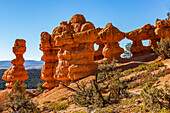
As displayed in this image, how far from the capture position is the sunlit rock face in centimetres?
2798

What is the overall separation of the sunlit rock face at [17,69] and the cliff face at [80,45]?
4.07m

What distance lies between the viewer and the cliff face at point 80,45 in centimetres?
2105

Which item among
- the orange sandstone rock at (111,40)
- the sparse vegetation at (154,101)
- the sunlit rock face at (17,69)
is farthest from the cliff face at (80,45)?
the sparse vegetation at (154,101)

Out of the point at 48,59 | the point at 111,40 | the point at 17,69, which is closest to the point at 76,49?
the point at 111,40

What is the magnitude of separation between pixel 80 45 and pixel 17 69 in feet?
46.3

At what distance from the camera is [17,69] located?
28766 mm

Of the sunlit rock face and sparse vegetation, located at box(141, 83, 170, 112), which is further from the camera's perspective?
the sunlit rock face

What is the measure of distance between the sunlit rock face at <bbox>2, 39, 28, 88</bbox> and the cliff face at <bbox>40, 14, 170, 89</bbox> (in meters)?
4.07

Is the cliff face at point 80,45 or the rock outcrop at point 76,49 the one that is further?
the cliff face at point 80,45

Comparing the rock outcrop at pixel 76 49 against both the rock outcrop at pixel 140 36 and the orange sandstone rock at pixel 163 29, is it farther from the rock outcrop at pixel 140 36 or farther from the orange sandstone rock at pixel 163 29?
the orange sandstone rock at pixel 163 29

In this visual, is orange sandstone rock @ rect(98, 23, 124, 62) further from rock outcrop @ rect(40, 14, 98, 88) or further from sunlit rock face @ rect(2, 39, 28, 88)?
sunlit rock face @ rect(2, 39, 28, 88)

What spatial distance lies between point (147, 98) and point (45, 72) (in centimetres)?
2252

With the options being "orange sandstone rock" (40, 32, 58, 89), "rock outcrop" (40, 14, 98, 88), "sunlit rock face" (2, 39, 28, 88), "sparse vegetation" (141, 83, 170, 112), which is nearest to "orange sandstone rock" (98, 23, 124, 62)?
"rock outcrop" (40, 14, 98, 88)

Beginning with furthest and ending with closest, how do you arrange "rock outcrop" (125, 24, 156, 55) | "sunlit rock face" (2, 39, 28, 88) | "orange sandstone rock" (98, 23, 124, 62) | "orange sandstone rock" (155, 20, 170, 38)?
"sunlit rock face" (2, 39, 28, 88) < "rock outcrop" (125, 24, 156, 55) < "orange sandstone rock" (98, 23, 124, 62) < "orange sandstone rock" (155, 20, 170, 38)
